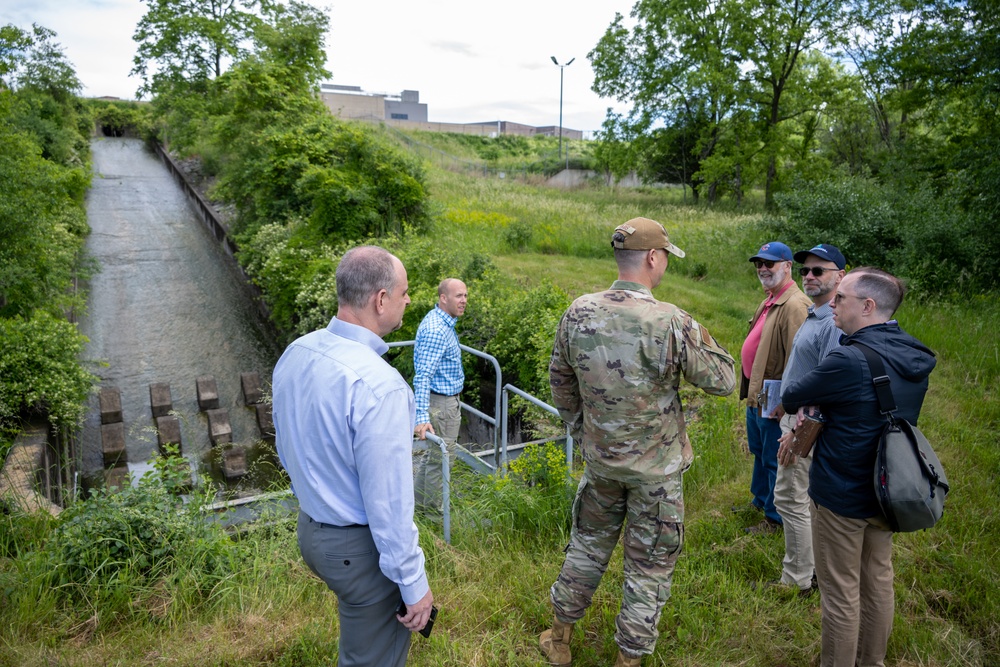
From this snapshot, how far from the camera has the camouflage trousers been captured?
286 centimetres

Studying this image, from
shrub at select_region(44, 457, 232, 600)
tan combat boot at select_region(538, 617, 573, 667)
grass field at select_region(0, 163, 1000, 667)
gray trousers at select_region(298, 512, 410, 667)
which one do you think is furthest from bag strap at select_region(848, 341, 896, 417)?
shrub at select_region(44, 457, 232, 600)

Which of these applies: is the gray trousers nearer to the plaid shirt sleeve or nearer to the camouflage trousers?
the camouflage trousers

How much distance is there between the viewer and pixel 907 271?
35.0 ft

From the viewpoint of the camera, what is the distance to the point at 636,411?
9.20ft

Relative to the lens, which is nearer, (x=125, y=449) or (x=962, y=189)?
(x=125, y=449)

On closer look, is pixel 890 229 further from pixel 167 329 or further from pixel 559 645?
pixel 167 329

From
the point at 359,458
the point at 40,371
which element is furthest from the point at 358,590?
the point at 40,371

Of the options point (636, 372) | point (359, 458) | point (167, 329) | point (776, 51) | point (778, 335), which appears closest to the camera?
point (359, 458)

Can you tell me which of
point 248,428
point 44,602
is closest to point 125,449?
point 248,428

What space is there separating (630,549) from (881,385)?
1293 mm

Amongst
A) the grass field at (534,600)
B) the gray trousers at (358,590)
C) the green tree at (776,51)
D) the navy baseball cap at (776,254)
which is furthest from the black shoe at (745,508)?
the green tree at (776,51)

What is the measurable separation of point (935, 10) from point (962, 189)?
22.0 ft

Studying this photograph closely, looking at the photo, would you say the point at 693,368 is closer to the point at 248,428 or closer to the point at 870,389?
the point at 870,389

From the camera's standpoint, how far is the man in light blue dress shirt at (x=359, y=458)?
2.12m
